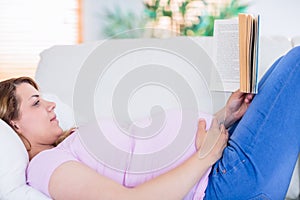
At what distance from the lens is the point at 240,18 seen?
1.33 metres

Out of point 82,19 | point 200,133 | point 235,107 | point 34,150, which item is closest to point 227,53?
point 235,107

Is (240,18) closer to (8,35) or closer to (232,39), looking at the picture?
(232,39)

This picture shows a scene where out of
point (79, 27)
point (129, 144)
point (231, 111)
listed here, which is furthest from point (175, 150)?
point (79, 27)

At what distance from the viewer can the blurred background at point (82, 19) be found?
405cm

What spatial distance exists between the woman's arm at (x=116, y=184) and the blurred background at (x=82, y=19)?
9.28 feet

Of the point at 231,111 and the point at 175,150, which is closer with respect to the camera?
the point at 175,150

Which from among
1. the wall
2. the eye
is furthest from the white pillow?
the wall

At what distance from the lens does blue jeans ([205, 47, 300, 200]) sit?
132cm

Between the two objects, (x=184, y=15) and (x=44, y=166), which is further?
(x=184, y=15)

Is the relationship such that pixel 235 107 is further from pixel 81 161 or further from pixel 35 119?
pixel 35 119

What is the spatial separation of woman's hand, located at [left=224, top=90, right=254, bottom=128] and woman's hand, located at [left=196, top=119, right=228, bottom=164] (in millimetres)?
146

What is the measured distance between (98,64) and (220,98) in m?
0.54

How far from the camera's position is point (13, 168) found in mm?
1334

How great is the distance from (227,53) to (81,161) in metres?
0.58
